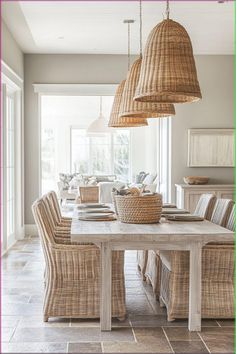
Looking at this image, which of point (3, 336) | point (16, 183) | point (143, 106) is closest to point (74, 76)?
point (16, 183)

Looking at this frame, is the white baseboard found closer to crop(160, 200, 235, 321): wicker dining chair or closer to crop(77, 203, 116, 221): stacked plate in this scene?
crop(77, 203, 116, 221): stacked plate

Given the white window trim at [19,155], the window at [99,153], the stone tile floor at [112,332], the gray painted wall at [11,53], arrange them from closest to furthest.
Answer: the stone tile floor at [112,332]
the gray painted wall at [11,53]
the white window trim at [19,155]
the window at [99,153]

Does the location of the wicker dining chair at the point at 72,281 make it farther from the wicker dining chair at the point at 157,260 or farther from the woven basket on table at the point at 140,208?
the wicker dining chair at the point at 157,260

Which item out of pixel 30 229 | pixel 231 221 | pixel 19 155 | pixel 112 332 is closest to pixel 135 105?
pixel 231 221

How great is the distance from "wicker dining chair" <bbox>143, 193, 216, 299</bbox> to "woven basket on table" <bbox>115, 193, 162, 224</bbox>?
2.18 feet

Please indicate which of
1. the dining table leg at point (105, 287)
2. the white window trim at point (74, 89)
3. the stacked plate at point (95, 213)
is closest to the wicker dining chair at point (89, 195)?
the stacked plate at point (95, 213)

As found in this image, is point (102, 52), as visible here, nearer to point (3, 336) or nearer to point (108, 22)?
point (108, 22)

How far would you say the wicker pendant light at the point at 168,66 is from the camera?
3473 millimetres

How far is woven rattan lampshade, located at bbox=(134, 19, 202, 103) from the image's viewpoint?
3473mm

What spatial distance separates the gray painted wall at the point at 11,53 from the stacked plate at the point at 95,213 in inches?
92.7

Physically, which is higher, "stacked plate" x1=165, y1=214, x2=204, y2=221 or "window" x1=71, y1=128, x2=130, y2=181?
"window" x1=71, y1=128, x2=130, y2=181

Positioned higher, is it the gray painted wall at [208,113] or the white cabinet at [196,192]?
the gray painted wall at [208,113]

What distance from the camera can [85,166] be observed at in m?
15.2

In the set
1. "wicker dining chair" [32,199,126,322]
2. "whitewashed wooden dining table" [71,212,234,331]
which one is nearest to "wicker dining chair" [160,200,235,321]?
"whitewashed wooden dining table" [71,212,234,331]
